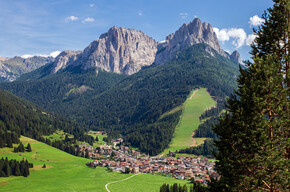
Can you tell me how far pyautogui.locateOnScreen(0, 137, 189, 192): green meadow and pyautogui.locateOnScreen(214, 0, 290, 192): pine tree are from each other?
3418 inches

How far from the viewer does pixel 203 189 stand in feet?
75.4

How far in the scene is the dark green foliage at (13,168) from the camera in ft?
348

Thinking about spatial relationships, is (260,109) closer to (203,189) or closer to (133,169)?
(203,189)

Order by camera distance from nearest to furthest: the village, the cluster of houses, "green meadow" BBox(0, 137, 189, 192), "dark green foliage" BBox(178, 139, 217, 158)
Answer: "green meadow" BBox(0, 137, 189, 192) → the village → the cluster of houses → "dark green foliage" BBox(178, 139, 217, 158)

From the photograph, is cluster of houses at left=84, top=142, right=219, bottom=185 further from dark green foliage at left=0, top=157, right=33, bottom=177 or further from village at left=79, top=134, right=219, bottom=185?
dark green foliage at left=0, top=157, right=33, bottom=177

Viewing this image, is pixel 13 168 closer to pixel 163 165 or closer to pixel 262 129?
pixel 163 165

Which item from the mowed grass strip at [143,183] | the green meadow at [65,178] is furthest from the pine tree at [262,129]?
the green meadow at [65,178]

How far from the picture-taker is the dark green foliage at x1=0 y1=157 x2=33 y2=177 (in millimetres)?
106062

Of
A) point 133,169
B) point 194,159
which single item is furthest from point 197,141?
point 133,169

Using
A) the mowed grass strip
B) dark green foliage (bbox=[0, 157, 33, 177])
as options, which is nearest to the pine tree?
the mowed grass strip

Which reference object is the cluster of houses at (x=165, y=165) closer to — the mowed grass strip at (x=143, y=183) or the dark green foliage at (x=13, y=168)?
the mowed grass strip at (x=143, y=183)

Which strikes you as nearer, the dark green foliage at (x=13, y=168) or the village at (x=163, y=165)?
the dark green foliage at (x=13, y=168)

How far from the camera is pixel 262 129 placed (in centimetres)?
1733

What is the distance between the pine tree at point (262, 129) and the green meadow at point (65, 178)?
86813 mm
